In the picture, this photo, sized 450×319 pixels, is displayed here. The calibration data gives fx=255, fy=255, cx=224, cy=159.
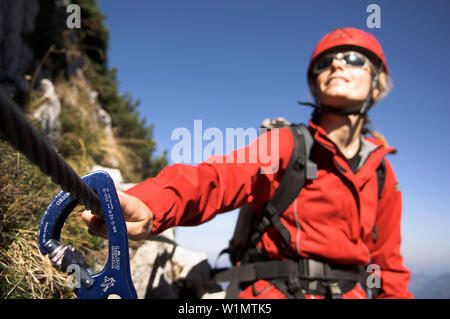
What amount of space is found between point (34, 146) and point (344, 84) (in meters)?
3.00

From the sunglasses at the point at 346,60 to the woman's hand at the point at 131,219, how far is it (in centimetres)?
290

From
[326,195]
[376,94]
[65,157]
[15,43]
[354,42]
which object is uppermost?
[15,43]

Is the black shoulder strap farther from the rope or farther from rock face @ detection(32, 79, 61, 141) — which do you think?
rock face @ detection(32, 79, 61, 141)

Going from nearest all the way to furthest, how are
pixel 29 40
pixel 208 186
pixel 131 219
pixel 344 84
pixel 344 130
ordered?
1. pixel 131 219
2. pixel 208 186
3. pixel 344 84
4. pixel 344 130
5. pixel 29 40

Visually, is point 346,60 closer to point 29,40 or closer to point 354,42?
point 354,42

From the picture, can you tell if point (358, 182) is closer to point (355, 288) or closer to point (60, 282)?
point (355, 288)

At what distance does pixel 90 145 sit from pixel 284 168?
4692 millimetres

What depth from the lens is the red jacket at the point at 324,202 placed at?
6.03 ft

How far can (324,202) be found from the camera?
2.54 meters

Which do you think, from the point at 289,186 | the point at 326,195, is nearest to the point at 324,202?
the point at 326,195

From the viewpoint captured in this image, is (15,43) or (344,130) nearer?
(344,130)

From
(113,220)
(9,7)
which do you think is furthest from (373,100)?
(9,7)

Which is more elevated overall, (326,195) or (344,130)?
(344,130)

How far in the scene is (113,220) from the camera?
Result: 1.00 meters
